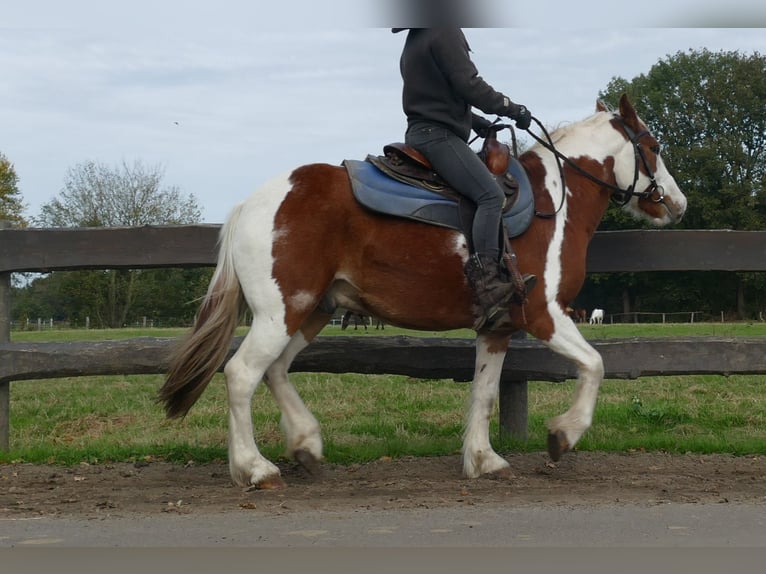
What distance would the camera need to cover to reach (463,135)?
19.6 ft

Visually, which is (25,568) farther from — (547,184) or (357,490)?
(547,184)

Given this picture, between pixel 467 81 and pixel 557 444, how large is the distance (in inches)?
95.6

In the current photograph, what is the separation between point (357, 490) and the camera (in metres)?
5.34

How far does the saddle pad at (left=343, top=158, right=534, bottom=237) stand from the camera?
18.7 ft

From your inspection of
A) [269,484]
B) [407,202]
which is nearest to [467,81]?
[407,202]

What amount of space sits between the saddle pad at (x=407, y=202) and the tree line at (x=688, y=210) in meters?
33.7

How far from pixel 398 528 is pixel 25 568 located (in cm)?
160

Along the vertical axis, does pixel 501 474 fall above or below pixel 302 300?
below

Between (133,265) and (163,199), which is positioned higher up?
(163,199)

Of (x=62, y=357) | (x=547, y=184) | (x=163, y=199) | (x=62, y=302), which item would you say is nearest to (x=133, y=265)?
(x=62, y=357)

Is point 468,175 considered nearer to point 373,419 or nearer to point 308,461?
point 308,461

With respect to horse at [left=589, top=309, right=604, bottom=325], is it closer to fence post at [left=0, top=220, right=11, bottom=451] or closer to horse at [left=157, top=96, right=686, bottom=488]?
horse at [left=157, top=96, right=686, bottom=488]

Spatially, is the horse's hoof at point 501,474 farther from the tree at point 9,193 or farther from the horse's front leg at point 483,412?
the tree at point 9,193

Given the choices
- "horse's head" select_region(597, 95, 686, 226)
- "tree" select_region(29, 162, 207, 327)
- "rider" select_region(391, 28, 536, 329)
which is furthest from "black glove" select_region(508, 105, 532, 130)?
"tree" select_region(29, 162, 207, 327)
